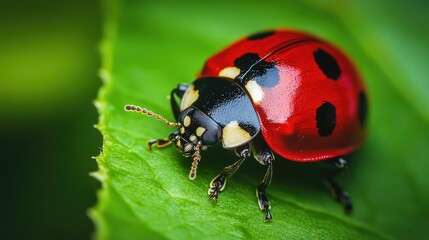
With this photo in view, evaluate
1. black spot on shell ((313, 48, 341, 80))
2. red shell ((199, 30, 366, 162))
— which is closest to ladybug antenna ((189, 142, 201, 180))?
red shell ((199, 30, 366, 162))

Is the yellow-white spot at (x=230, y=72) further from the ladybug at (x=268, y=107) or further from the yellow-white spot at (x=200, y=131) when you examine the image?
the yellow-white spot at (x=200, y=131)

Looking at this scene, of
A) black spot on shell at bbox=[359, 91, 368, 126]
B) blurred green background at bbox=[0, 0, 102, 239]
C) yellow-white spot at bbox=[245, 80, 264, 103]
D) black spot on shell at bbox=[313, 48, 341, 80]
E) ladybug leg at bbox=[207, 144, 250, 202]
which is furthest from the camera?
blurred green background at bbox=[0, 0, 102, 239]

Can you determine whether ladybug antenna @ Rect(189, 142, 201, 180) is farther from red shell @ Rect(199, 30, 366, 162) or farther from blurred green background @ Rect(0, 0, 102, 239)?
blurred green background @ Rect(0, 0, 102, 239)

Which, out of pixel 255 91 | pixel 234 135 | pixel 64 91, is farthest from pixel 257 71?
pixel 64 91

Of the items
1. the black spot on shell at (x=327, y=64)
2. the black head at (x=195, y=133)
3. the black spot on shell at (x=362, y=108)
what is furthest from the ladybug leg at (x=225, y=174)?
the black spot on shell at (x=362, y=108)

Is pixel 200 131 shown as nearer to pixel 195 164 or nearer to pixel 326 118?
pixel 195 164

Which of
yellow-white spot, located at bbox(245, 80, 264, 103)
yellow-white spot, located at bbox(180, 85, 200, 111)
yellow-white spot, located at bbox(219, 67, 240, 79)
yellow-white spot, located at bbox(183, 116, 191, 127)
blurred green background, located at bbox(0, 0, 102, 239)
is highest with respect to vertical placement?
yellow-white spot, located at bbox(219, 67, 240, 79)

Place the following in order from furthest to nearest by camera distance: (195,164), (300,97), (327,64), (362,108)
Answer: (362,108), (327,64), (300,97), (195,164)
